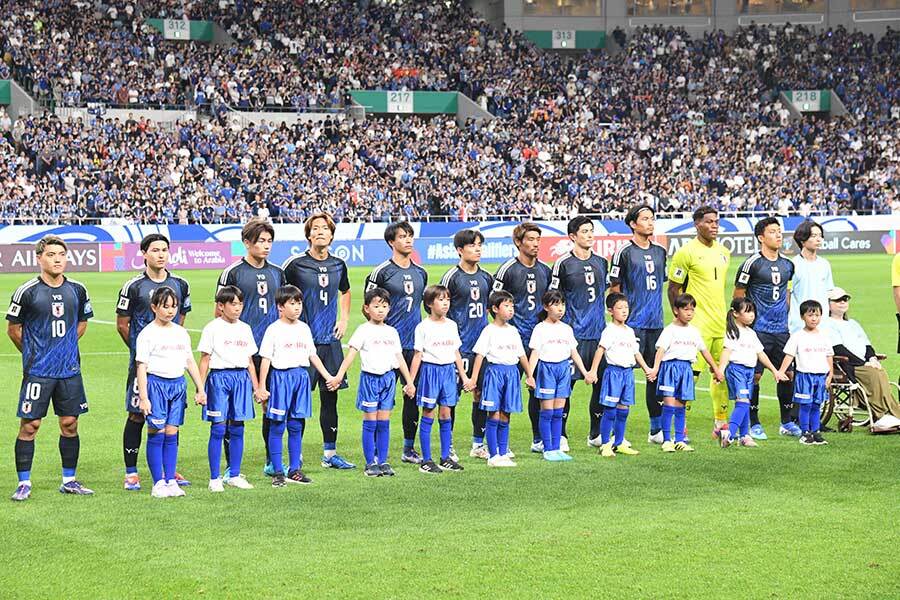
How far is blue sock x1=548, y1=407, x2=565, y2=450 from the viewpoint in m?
11.0

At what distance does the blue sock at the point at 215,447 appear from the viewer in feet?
31.6

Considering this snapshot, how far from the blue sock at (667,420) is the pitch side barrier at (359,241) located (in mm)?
21111

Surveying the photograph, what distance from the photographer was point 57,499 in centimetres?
A: 945

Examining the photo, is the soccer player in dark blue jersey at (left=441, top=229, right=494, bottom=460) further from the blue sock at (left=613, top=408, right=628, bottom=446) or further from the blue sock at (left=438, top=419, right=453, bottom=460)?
the blue sock at (left=613, top=408, right=628, bottom=446)

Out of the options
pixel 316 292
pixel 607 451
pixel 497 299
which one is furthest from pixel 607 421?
pixel 316 292

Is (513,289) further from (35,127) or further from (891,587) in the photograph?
(35,127)

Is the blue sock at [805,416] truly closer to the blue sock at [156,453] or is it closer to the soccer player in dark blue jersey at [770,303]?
the soccer player in dark blue jersey at [770,303]

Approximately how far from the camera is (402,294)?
10977 mm

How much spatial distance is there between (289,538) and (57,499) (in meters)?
2.41

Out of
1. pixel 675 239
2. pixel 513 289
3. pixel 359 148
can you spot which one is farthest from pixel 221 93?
pixel 513 289

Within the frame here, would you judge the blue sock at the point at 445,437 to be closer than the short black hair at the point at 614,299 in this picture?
Yes

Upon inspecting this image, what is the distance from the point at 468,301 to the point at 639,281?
5.89 feet

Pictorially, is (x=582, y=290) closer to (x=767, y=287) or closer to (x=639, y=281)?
(x=639, y=281)

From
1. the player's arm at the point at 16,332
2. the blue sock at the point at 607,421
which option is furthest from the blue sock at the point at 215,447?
the blue sock at the point at 607,421
